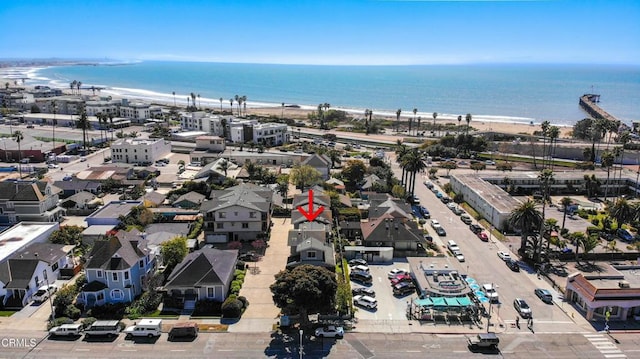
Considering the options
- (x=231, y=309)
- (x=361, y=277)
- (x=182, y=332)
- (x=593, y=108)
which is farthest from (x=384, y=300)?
(x=593, y=108)

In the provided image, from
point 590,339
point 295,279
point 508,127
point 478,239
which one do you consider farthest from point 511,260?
point 508,127

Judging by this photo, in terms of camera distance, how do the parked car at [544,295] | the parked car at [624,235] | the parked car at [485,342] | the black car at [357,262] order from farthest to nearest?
the parked car at [624,235]
the black car at [357,262]
the parked car at [544,295]
the parked car at [485,342]

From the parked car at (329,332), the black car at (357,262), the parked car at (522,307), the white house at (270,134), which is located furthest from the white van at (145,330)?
the white house at (270,134)

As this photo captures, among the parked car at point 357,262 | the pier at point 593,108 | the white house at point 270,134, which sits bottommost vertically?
the parked car at point 357,262

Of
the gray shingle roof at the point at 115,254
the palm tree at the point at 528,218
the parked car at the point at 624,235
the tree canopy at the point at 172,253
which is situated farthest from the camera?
the parked car at the point at 624,235

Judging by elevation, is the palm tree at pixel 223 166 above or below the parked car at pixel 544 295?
above

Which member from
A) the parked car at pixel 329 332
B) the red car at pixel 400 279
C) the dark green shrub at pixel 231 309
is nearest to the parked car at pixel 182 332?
the dark green shrub at pixel 231 309

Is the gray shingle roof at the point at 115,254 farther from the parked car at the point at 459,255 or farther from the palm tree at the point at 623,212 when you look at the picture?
the palm tree at the point at 623,212

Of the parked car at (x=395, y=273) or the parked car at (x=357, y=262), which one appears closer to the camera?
the parked car at (x=395, y=273)
